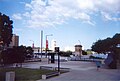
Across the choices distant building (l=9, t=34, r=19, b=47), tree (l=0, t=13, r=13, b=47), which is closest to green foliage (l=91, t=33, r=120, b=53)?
distant building (l=9, t=34, r=19, b=47)

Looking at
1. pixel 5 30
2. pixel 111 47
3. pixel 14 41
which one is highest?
pixel 5 30

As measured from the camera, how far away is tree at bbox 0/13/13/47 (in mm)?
16434

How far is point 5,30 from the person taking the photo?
17.4 m

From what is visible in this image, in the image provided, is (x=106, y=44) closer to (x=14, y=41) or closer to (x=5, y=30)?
(x=14, y=41)

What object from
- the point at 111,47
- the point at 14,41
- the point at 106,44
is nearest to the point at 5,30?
the point at 14,41

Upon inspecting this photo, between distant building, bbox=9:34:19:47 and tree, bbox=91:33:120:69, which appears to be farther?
tree, bbox=91:33:120:69

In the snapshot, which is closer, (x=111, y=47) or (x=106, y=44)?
(x=111, y=47)

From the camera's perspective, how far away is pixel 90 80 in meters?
16.1

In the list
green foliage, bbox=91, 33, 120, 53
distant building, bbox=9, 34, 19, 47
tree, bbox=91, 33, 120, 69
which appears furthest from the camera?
green foliage, bbox=91, 33, 120, 53

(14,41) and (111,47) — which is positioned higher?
(111,47)

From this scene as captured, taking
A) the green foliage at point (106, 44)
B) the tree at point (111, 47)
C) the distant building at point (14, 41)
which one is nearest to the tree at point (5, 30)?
the distant building at point (14, 41)

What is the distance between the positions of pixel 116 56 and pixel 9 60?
485 inches

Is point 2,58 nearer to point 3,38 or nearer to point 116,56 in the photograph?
point 3,38

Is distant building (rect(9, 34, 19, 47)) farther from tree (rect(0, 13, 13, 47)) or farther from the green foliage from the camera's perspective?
the green foliage
